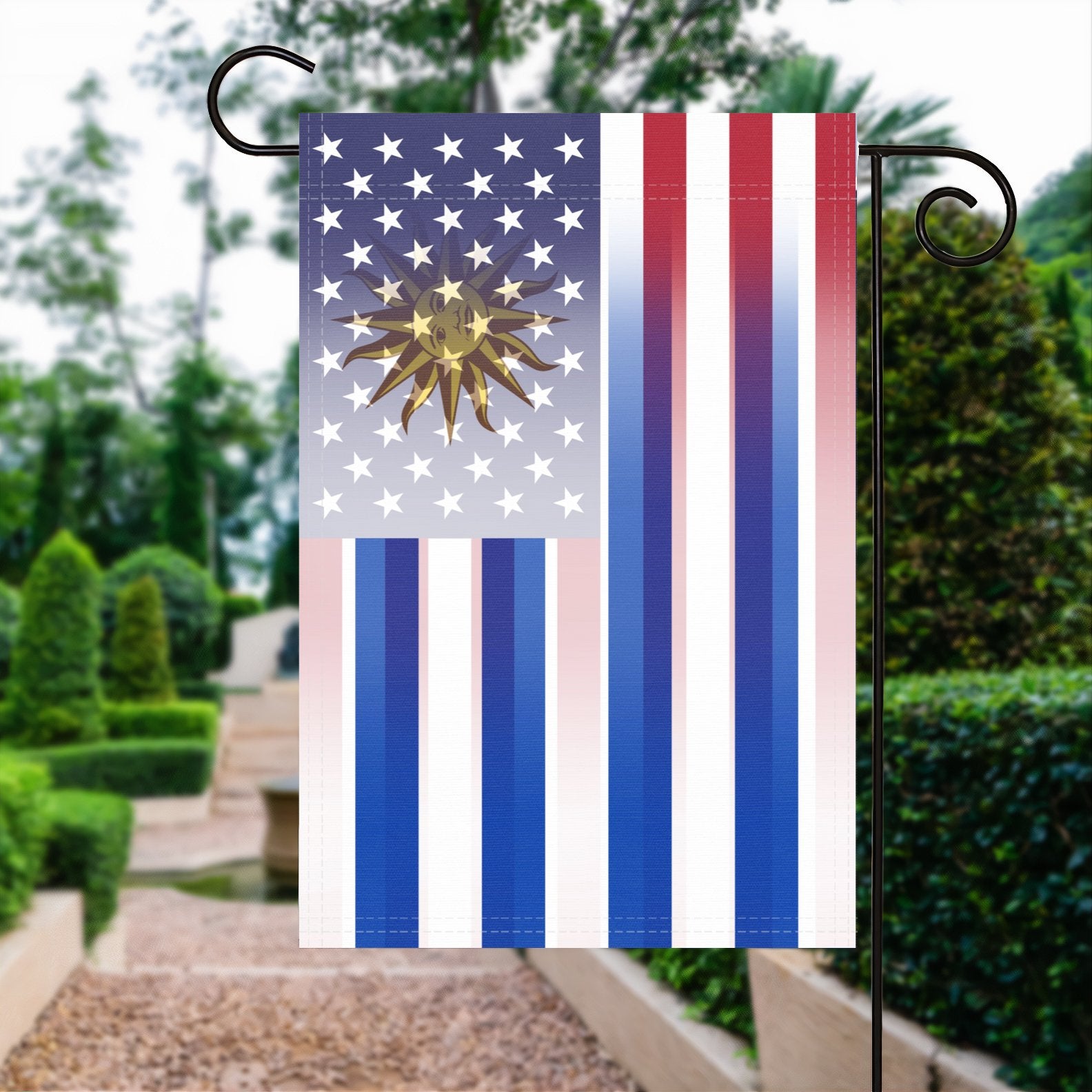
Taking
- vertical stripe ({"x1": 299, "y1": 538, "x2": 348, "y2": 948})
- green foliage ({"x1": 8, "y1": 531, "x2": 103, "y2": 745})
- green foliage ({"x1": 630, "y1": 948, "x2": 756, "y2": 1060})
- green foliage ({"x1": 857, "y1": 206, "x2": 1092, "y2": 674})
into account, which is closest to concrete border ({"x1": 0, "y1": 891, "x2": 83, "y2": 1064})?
green foliage ({"x1": 630, "y1": 948, "x2": 756, "y2": 1060})

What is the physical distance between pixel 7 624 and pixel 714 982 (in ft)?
28.6

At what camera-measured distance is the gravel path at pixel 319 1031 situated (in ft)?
13.3

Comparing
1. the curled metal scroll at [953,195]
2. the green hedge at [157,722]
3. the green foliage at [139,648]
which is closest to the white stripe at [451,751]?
the curled metal scroll at [953,195]

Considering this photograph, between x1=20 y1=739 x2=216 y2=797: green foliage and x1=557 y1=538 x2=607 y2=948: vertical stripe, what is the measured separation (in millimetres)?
8378

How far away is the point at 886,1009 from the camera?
112 inches

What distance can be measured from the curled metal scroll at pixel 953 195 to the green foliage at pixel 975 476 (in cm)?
235

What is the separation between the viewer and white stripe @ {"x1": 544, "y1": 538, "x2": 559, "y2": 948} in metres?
1.55

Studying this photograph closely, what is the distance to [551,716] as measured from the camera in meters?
1.56

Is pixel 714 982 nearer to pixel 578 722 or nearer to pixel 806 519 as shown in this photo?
pixel 578 722

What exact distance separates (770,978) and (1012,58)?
4629 millimetres

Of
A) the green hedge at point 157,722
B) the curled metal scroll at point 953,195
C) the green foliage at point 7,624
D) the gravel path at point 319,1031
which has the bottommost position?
the gravel path at point 319,1031

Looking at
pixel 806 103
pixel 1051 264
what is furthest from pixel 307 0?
pixel 1051 264

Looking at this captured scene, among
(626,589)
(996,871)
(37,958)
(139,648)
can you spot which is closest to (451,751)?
(626,589)

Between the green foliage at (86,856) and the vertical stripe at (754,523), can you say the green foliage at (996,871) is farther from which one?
the green foliage at (86,856)
